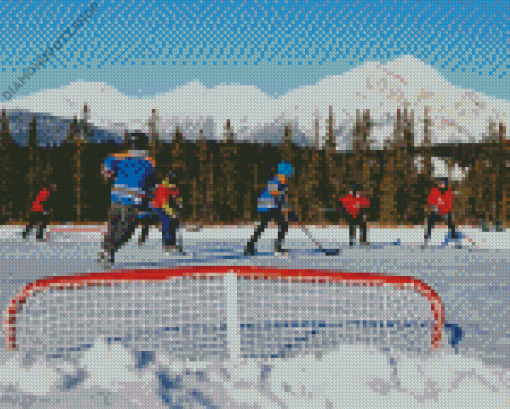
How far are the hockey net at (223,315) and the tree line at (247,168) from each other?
28.5 m

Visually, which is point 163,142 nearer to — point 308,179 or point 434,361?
point 308,179

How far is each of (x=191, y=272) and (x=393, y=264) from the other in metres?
6.03

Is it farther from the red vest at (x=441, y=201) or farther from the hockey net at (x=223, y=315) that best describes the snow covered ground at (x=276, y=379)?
the red vest at (x=441, y=201)

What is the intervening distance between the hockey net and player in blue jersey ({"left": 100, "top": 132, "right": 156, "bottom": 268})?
88.1 inches

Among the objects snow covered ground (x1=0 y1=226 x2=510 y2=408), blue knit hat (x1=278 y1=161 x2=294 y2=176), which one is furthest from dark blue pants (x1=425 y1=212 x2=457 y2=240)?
snow covered ground (x1=0 y1=226 x2=510 y2=408)

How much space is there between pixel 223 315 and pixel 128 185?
3.23 metres

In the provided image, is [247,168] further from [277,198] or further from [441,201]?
[277,198]

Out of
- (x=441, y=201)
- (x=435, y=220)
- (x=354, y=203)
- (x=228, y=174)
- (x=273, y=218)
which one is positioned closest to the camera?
(x=273, y=218)

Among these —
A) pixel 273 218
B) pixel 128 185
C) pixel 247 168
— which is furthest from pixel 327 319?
pixel 247 168

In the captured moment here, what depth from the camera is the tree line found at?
1373 inches

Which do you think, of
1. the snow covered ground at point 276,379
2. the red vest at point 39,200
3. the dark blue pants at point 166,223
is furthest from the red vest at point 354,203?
the snow covered ground at point 276,379

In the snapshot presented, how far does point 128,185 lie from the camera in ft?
24.0

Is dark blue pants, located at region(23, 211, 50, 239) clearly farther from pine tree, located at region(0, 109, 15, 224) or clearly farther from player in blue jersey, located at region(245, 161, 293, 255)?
pine tree, located at region(0, 109, 15, 224)

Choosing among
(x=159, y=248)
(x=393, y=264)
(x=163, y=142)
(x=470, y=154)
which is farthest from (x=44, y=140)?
(x=393, y=264)
